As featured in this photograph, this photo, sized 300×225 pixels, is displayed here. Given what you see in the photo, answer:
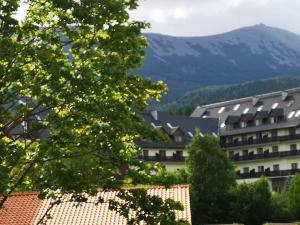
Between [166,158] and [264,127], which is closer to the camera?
[166,158]

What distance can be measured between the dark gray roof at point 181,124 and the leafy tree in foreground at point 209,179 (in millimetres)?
35700

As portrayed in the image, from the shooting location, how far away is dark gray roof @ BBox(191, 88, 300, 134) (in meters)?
99.8

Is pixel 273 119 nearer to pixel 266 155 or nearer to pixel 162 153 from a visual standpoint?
pixel 266 155

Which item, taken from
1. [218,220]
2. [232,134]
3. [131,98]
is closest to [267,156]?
[232,134]

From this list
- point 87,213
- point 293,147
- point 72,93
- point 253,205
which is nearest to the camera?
point 72,93

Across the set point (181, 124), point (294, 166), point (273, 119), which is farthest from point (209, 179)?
point (181, 124)

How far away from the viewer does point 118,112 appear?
14719 millimetres

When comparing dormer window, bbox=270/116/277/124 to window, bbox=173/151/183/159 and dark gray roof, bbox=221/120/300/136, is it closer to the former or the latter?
dark gray roof, bbox=221/120/300/136

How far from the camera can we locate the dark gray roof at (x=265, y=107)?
99769 millimetres

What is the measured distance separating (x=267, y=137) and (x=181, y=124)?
48.0ft

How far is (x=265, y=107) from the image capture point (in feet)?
349

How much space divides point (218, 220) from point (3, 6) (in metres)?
50.7

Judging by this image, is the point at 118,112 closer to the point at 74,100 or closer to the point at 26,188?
the point at 74,100

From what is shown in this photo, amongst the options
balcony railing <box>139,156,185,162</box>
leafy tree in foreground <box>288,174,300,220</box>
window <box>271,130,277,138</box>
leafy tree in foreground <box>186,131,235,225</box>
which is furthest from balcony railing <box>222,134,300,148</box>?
leafy tree in foreground <box>186,131,235,225</box>
